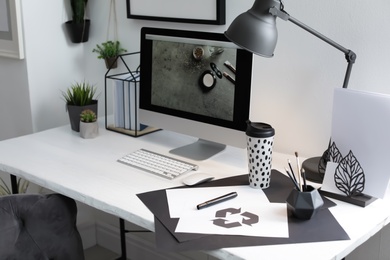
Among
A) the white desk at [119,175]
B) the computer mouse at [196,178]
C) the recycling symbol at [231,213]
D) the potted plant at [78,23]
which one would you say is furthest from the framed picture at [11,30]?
the recycling symbol at [231,213]

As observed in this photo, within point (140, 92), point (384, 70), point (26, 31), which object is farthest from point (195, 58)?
point (26, 31)

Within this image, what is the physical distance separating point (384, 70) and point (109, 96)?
1290 mm

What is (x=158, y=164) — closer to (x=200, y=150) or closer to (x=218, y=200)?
(x=200, y=150)

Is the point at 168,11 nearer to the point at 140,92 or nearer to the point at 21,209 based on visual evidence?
the point at 140,92

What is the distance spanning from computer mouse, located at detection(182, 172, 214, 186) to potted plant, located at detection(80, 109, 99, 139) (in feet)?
1.85

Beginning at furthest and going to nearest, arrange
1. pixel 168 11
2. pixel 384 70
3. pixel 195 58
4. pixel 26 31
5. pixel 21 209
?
pixel 26 31 < pixel 168 11 < pixel 195 58 < pixel 384 70 < pixel 21 209

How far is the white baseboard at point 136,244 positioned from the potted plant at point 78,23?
0.96 meters

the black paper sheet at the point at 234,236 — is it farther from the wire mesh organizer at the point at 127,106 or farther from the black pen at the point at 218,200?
Answer: the wire mesh organizer at the point at 127,106

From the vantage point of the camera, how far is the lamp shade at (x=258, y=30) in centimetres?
139

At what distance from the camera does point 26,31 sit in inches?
87.9

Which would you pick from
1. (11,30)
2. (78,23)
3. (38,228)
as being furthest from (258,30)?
(11,30)

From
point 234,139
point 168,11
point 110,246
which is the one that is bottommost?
point 110,246

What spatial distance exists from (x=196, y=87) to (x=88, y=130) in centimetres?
48

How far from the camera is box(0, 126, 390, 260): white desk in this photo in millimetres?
1183
